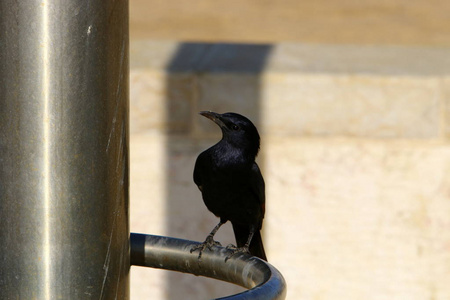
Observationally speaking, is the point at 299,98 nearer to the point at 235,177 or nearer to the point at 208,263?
the point at 235,177

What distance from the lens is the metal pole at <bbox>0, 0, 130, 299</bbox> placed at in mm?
1640

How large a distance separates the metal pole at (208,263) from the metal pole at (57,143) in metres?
0.30

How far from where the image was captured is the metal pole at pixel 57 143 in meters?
1.64

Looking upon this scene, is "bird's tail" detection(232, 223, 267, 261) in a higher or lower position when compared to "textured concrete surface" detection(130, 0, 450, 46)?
lower

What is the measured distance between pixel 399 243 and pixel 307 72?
1.07 metres

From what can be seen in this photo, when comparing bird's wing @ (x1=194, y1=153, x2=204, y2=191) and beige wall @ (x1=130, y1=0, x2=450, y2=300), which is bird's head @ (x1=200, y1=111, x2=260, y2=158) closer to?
bird's wing @ (x1=194, y1=153, x2=204, y2=191)

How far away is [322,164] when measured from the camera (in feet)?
14.2

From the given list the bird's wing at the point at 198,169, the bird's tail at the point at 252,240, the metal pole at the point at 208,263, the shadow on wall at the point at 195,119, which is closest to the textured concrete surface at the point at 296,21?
the shadow on wall at the point at 195,119

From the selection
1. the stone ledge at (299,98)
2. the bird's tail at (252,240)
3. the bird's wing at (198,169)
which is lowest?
the bird's tail at (252,240)

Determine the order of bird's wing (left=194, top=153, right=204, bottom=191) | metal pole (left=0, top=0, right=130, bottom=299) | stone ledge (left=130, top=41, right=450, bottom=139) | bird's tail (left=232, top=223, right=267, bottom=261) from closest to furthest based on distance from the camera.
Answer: metal pole (left=0, top=0, right=130, bottom=299), bird's wing (left=194, top=153, right=204, bottom=191), bird's tail (left=232, top=223, right=267, bottom=261), stone ledge (left=130, top=41, right=450, bottom=139)

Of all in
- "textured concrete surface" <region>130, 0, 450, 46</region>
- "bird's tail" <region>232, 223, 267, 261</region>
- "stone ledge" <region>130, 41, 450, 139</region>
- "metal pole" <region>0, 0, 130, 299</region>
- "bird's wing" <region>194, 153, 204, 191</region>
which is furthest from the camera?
"textured concrete surface" <region>130, 0, 450, 46</region>

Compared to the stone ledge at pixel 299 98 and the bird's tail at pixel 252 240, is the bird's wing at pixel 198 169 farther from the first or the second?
the stone ledge at pixel 299 98

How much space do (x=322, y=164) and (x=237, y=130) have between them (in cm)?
108

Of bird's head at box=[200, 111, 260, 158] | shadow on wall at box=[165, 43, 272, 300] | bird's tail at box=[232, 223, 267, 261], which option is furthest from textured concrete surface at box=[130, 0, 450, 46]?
bird's head at box=[200, 111, 260, 158]
